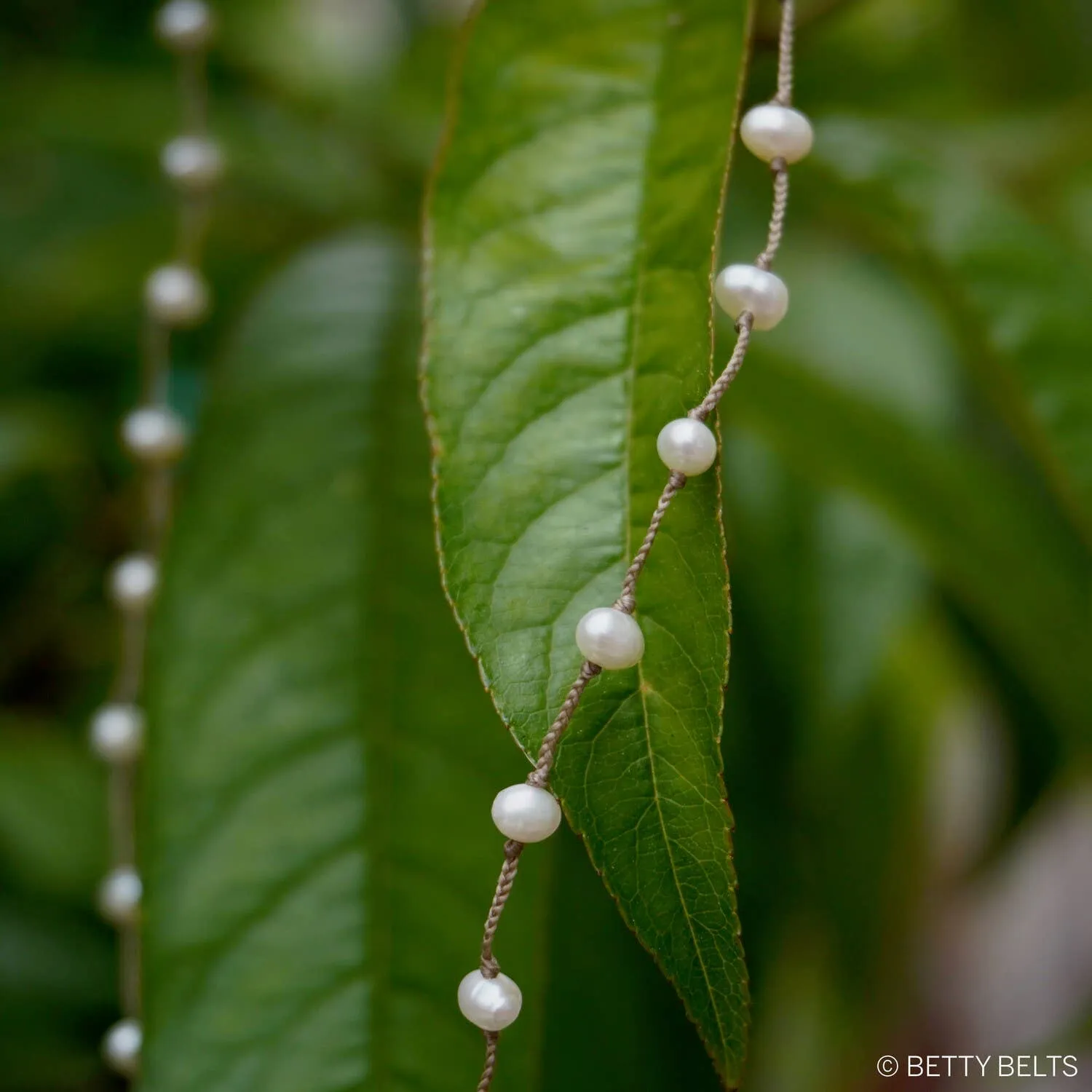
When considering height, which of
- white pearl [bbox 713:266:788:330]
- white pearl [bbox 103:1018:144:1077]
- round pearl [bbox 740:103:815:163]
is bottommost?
white pearl [bbox 103:1018:144:1077]

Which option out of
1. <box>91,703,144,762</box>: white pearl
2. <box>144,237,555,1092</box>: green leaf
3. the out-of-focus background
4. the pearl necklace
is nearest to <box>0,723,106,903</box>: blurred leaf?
the out-of-focus background

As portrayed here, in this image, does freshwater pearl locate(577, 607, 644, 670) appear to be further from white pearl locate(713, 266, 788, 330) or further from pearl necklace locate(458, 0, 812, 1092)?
white pearl locate(713, 266, 788, 330)

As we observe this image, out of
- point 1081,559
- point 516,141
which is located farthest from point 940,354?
point 516,141

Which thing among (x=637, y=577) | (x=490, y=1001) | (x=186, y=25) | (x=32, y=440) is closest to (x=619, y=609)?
(x=637, y=577)

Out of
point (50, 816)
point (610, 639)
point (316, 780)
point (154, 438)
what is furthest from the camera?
point (50, 816)

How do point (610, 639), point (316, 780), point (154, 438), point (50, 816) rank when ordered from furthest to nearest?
point (50, 816), point (154, 438), point (316, 780), point (610, 639)

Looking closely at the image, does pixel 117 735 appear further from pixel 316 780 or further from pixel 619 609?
pixel 619 609
